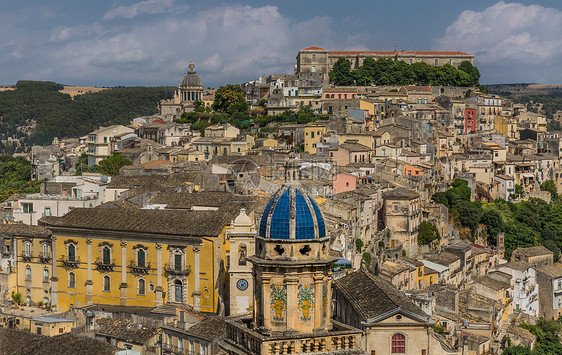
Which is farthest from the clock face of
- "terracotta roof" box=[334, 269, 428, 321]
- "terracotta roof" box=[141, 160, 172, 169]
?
"terracotta roof" box=[141, 160, 172, 169]

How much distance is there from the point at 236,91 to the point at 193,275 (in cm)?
5894

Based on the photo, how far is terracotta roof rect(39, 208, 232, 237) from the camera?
40812 millimetres

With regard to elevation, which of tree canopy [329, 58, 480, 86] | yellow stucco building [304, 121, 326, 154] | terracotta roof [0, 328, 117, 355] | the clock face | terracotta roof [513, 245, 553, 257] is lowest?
terracotta roof [513, 245, 553, 257]

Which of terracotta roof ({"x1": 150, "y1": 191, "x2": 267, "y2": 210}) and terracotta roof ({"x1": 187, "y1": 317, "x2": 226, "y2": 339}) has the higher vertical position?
terracotta roof ({"x1": 150, "y1": 191, "x2": 267, "y2": 210})

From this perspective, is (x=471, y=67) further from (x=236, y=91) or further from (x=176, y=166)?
(x=176, y=166)

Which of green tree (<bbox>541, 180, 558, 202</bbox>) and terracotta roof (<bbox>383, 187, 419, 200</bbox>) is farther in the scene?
green tree (<bbox>541, 180, 558, 202</bbox>)

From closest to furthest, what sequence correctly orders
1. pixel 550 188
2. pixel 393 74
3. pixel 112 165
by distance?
pixel 112 165, pixel 550 188, pixel 393 74

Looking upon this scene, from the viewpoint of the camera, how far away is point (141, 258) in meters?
42.9

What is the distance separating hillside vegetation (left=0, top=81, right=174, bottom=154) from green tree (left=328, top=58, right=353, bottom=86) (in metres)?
45.2

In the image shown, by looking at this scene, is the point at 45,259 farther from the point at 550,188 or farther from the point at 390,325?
the point at 550,188

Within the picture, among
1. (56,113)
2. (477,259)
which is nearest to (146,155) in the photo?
(477,259)

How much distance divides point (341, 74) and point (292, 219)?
9245 centimetres

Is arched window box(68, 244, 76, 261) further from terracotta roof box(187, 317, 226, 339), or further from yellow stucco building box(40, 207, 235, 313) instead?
terracotta roof box(187, 317, 226, 339)

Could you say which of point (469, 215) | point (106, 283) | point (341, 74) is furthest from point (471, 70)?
point (106, 283)
